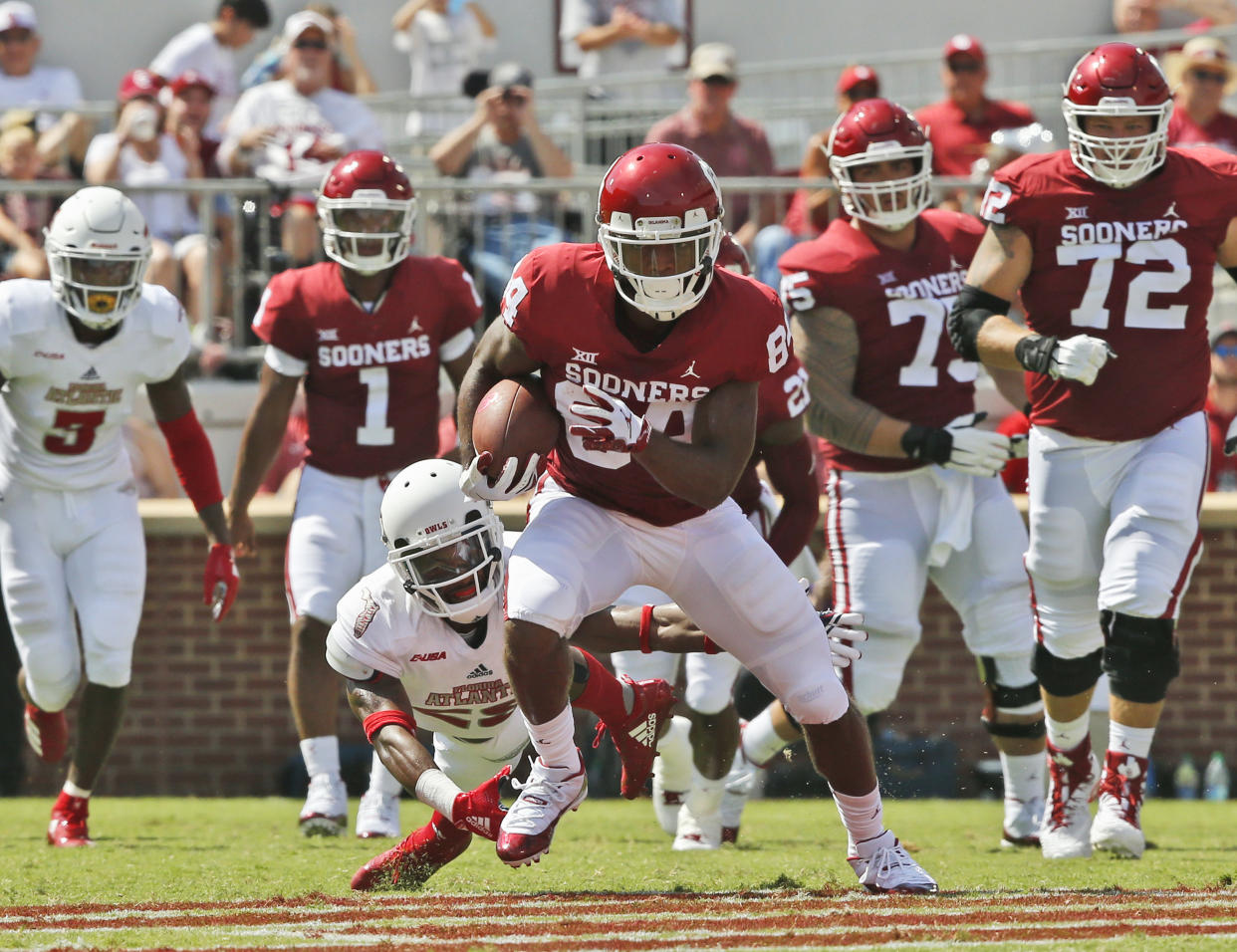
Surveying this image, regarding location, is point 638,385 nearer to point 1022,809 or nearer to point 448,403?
point 1022,809

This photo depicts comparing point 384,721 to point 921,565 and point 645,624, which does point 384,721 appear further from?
point 921,565

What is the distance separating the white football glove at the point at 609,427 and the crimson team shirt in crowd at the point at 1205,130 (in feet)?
20.5

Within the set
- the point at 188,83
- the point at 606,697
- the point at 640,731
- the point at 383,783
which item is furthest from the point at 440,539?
the point at 188,83

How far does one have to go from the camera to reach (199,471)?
696cm

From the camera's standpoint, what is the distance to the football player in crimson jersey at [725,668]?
5.96 meters

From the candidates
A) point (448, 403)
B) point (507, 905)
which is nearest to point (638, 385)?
point (507, 905)

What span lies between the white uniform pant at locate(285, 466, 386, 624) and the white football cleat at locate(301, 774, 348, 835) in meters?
0.55

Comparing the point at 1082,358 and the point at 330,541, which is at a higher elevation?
the point at 1082,358

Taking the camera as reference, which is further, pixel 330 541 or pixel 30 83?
pixel 30 83

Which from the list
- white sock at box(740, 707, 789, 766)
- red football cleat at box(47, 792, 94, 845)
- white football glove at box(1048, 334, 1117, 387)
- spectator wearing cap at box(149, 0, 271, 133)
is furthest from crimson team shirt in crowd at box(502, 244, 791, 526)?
spectator wearing cap at box(149, 0, 271, 133)

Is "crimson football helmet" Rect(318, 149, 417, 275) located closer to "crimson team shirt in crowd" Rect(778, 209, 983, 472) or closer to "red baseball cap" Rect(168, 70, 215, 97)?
"crimson team shirt in crowd" Rect(778, 209, 983, 472)

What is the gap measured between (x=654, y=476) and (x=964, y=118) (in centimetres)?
610

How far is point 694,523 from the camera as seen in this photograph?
16.0 ft

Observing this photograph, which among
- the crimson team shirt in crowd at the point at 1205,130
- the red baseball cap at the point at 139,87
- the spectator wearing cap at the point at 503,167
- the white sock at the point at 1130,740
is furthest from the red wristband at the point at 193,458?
the crimson team shirt in crowd at the point at 1205,130
